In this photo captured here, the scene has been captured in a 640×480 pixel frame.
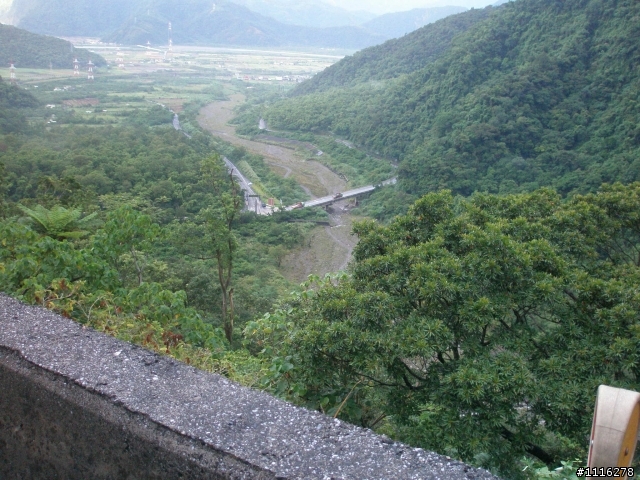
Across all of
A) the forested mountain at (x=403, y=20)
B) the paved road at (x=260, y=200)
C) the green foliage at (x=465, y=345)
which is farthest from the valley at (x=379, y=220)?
the forested mountain at (x=403, y=20)

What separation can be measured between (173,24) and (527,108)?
229 feet

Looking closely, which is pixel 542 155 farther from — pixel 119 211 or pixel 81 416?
pixel 81 416

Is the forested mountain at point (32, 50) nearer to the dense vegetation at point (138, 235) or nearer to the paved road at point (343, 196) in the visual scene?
the dense vegetation at point (138, 235)

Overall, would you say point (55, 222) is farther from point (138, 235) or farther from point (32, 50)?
point (32, 50)

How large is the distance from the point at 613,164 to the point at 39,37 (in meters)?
46.5

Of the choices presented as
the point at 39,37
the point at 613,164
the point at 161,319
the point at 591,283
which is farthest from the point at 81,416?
the point at 39,37

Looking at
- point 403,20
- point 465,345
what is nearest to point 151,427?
point 465,345

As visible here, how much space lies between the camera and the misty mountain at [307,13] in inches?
4572

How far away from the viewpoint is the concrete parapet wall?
168 cm

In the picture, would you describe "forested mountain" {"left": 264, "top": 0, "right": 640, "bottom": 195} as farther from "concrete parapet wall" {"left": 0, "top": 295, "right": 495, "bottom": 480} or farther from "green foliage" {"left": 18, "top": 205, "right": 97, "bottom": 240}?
"concrete parapet wall" {"left": 0, "top": 295, "right": 495, "bottom": 480}

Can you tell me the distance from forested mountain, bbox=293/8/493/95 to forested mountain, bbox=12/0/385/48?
32477 millimetres

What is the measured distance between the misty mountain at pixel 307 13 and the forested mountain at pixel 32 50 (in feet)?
231

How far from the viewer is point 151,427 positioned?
178cm

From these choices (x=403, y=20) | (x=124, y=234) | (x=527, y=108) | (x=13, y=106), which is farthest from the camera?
(x=403, y=20)
